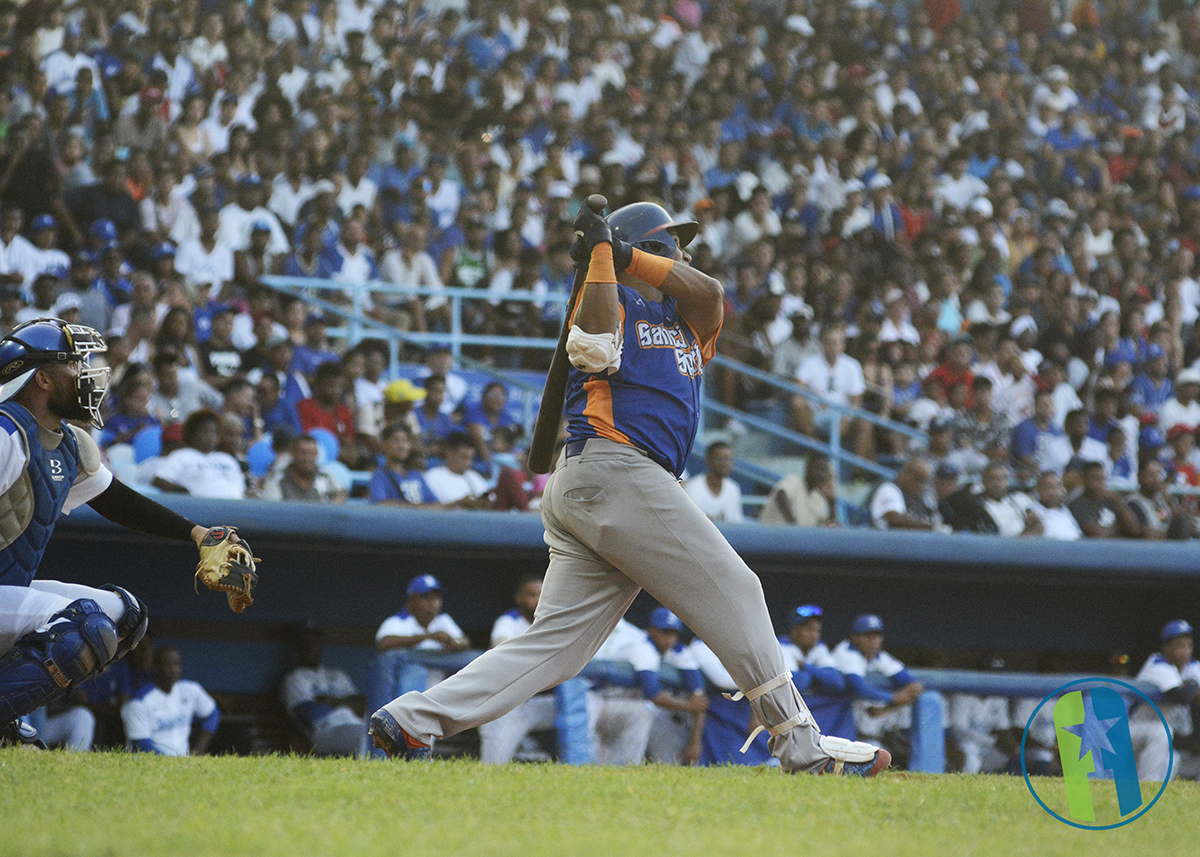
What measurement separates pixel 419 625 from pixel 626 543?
433cm

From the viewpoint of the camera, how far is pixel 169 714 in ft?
26.1

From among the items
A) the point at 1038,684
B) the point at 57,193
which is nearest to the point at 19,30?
the point at 57,193

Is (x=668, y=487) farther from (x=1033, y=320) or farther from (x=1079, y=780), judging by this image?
(x=1033, y=320)

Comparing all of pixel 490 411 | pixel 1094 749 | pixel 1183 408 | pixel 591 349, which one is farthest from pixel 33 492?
pixel 1183 408

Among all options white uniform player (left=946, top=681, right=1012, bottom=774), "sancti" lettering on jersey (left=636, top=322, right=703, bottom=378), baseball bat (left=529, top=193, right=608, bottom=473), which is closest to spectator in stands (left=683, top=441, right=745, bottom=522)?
white uniform player (left=946, top=681, right=1012, bottom=774)

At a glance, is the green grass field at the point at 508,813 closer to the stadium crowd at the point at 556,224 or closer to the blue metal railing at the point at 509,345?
the stadium crowd at the point at 556,224

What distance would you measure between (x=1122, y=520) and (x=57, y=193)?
8.22 m

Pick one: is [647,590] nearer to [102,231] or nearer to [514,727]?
[514,727]

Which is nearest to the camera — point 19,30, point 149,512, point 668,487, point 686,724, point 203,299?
point 668,487

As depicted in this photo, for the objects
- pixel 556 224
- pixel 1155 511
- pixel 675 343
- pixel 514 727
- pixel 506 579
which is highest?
pixel 556 224

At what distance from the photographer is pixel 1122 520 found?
1001cm

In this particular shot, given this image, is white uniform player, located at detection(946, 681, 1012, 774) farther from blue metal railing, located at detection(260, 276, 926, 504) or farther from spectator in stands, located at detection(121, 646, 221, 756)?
spectator in stands, located at detection(121, 646, 221, 756)

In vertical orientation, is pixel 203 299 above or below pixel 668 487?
above

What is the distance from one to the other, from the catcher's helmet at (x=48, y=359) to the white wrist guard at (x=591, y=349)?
145 centimetres
